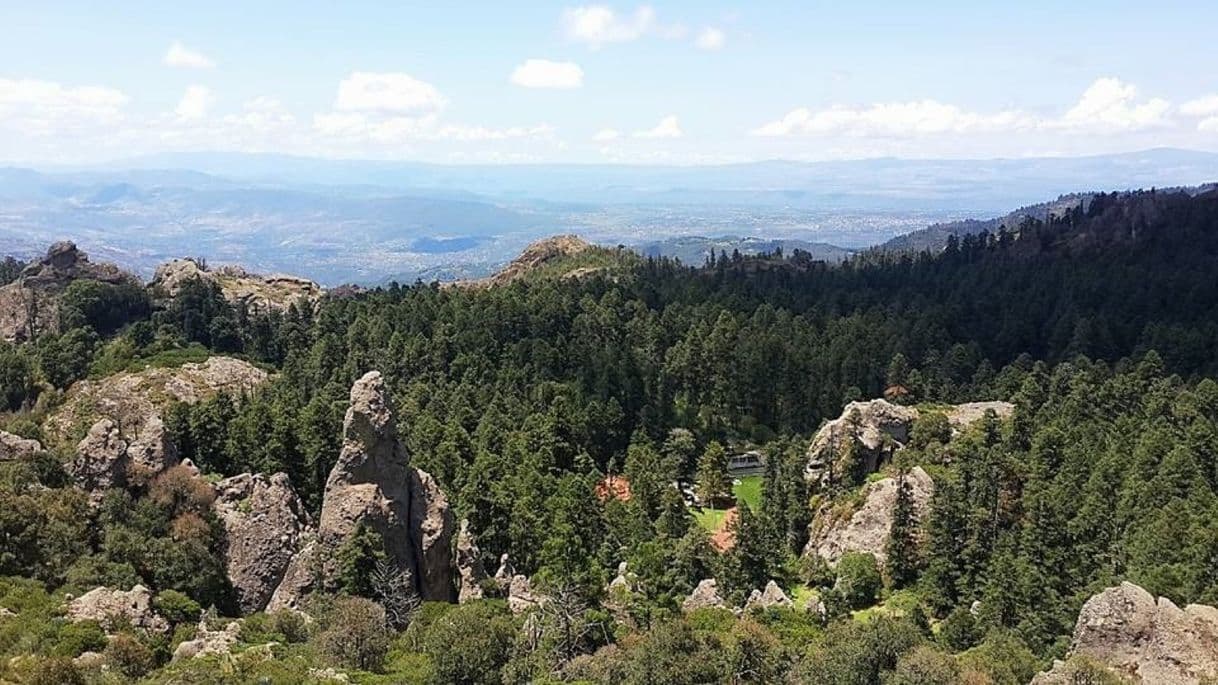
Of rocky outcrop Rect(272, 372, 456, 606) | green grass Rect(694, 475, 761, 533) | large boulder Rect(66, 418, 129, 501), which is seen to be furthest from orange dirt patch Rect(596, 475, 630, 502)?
large boulder Rect(66, 418, 129, 501)

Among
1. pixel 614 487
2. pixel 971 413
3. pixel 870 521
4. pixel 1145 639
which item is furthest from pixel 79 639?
pixel 971 413

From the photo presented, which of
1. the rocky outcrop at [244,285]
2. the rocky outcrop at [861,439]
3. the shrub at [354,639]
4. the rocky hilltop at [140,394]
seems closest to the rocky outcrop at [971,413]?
the rocky outcrop at [861,439]

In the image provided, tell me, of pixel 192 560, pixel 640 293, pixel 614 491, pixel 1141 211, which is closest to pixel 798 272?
pixel 640 293

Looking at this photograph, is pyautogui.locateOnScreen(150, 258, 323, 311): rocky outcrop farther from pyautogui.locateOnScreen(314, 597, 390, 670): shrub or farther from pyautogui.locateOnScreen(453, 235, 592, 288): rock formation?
pyautogui.locateOnScreen(314, 597, 390, 670): shrub

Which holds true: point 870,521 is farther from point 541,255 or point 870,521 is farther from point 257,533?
point 541,255

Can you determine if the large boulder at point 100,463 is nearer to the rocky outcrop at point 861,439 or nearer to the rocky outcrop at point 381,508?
the rocky outcrop at point 381,508

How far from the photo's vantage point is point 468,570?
51156 millimetres

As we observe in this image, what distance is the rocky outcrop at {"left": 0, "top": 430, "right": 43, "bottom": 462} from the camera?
4828cm

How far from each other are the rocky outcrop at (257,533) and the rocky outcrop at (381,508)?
133 centimetres

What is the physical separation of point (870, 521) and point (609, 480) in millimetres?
29494

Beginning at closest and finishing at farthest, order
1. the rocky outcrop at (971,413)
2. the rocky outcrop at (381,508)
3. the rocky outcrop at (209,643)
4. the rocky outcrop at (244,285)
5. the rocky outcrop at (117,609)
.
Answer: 1. the rocky outcrop at (209,643)
2. the rocky outcrop at (117,609)
3. the rocky outcrop at (381,508)
4. the rocky outcrop at (971,413)
5. the rocky outcrop at (244,285)

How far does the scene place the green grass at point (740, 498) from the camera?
76812 millimetres

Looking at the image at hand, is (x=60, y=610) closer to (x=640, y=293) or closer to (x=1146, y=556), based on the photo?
(x=1146, y=556)

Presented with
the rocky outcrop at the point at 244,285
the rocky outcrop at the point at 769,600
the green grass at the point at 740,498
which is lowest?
the green grass at the point at 740,498
